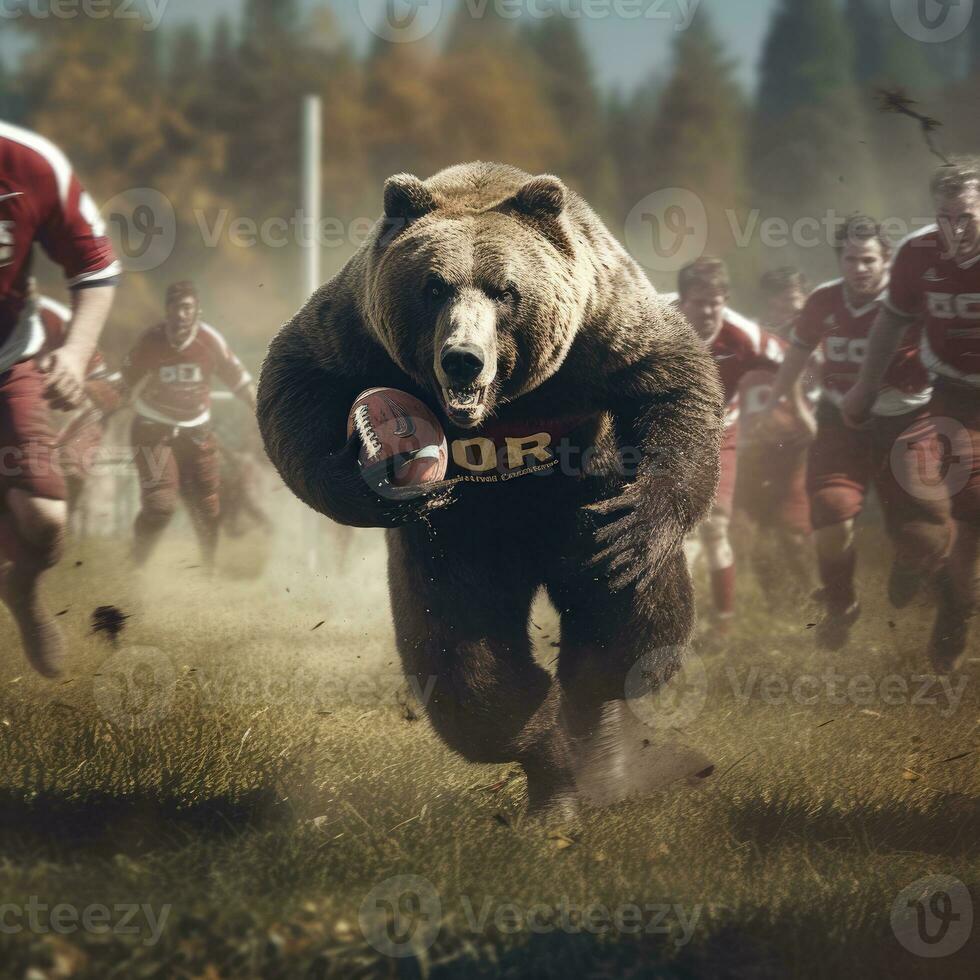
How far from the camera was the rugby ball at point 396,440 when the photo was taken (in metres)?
4.09

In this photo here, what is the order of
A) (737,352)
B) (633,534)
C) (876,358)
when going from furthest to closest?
(737,352) → (876,358) → (633,534)

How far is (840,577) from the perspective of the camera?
722 cm

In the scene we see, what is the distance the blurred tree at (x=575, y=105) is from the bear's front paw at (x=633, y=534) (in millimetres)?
13177

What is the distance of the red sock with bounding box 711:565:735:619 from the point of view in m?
7.95

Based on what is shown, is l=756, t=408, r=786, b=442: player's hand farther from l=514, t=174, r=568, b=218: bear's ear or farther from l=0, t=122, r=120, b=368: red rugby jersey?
l=0, t=122, r=120, b=368: red rugby jersey

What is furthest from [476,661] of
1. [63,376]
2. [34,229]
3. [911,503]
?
[911,503]

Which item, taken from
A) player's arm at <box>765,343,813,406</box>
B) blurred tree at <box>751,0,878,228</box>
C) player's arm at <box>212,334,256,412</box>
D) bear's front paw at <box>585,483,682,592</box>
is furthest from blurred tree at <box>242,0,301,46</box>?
bear's front paw at <box>585,483,682,592</box>

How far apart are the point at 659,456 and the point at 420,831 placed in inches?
68.8

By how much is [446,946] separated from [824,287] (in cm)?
499

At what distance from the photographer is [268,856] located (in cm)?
434

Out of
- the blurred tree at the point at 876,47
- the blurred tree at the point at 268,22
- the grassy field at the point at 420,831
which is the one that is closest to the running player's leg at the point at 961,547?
the grassy field at the point at 420,831

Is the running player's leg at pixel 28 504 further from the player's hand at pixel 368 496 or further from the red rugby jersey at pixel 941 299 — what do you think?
the red rugby jersey at pixel 941 299

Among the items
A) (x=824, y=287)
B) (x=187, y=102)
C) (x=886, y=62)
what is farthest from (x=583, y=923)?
(x=187, y=102)

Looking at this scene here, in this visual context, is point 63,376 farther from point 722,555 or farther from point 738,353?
point 722,555
